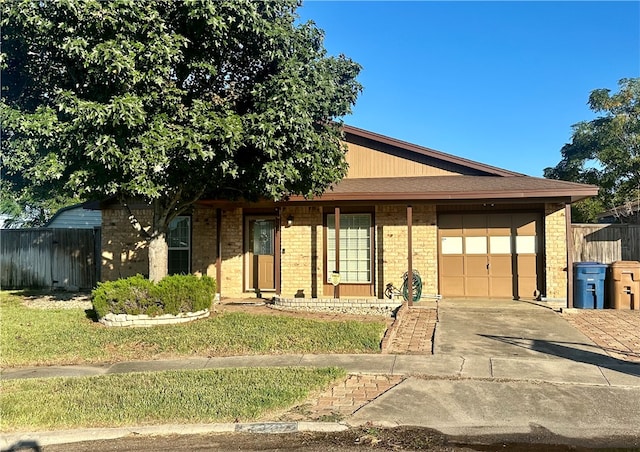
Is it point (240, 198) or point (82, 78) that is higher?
point (82, 78)

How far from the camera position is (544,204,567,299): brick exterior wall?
38.1 feet

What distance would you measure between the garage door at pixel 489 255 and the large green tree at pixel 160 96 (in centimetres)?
428

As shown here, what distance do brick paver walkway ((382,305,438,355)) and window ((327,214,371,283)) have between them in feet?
7.02

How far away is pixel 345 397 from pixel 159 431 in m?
2.03

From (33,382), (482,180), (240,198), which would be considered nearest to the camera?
(33,382)

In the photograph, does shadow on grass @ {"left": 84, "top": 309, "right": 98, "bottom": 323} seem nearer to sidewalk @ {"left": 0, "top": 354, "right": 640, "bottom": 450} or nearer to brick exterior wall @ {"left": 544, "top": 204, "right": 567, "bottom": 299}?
sidewalk @ {"left": 0, "top": 354, "right": 640, "bottom": 450}

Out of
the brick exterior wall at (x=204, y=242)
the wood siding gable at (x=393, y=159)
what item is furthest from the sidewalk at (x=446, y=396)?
the wood siding gable at (x=393, y=159)

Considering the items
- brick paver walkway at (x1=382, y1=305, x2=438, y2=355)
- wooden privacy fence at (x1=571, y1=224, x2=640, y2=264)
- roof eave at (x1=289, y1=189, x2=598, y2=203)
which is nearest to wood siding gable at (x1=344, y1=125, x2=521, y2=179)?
roof eave at (x1=289, y1=189, x2=598, y2=203)

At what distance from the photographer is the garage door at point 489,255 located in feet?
39.6

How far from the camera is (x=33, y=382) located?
622 centimetres

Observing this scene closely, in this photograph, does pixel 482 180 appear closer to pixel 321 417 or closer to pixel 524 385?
pixel 524 385

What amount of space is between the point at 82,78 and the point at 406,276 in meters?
8.30

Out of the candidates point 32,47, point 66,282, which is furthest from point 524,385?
point 66,282

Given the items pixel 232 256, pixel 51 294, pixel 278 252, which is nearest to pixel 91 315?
pixel 232 256
